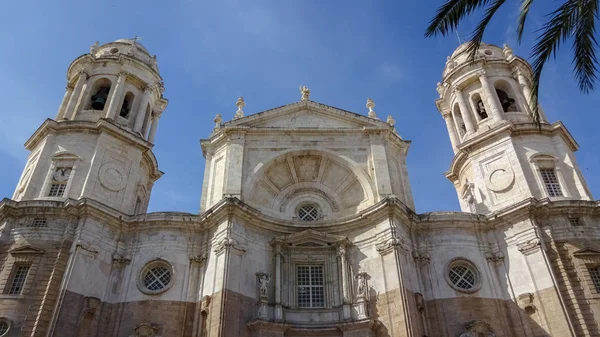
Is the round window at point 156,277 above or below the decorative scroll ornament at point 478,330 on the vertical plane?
above

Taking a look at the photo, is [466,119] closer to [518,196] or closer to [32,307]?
[518,196]

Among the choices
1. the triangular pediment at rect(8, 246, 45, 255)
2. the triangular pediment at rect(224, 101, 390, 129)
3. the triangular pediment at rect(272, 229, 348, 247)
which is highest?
the triangular pediment at rect(224, 101, 390, 129)

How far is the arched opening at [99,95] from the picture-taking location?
31094mm

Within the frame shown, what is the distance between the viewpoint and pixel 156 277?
77.9 ft

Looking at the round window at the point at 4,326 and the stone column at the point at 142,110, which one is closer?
the round window at the point at 4,326

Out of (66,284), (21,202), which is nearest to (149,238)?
(66,284)

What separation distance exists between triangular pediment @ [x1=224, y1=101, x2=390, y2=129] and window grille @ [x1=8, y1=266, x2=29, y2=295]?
13370 millimetres

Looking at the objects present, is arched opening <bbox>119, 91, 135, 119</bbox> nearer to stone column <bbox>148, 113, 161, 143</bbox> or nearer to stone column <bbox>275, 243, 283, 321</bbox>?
stone column <bbox>148, 113, 161, 143</bbox>

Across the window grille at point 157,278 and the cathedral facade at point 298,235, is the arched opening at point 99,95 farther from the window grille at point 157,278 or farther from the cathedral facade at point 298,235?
the window grille at point 157,278

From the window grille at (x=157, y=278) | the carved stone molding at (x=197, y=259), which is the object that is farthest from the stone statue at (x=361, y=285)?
the window grille at (x=157, y=278)

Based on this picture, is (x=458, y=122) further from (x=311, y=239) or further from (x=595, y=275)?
(x=311, y=239)

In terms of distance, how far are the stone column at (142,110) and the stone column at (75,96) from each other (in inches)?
147

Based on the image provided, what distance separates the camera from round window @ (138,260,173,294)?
23156 millimetres

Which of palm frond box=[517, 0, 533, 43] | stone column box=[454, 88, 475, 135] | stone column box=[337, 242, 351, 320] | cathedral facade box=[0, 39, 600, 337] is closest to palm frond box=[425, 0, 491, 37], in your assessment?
palm frond box=[517, 0, 533, 43]
